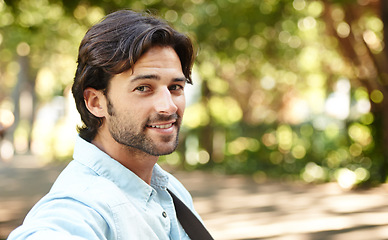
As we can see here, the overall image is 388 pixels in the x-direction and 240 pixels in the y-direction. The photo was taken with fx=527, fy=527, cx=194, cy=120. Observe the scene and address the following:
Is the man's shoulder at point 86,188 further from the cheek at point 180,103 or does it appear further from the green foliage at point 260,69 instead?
the green foliage at point 260,69

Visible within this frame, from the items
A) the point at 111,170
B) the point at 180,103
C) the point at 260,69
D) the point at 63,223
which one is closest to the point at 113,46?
the point at 180,103

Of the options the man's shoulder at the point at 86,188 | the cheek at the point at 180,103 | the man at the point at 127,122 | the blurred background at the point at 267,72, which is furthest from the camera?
the blurred background at the point at 267,72

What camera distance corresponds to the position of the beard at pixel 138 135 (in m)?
1.72

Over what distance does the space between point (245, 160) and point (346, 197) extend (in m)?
5.08

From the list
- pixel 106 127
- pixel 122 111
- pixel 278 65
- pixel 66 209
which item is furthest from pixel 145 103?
pixel 278 65

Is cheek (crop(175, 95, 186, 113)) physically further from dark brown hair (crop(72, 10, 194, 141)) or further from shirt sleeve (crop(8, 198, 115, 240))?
shirt sleeve (crop(8, 198, 115, 240))

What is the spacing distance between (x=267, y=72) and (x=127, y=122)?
19590mm

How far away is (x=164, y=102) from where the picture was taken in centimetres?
172

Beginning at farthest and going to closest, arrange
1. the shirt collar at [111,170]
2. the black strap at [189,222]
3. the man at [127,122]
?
1. the black strap at [189,222]
2. the shirt collar at [111,170]
3. the man at [127,122]

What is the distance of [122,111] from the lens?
5.68ft

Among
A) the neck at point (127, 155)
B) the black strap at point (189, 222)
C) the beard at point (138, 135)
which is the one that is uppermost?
the beard at point (138, 135)

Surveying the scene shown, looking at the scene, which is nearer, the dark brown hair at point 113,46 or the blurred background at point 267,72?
the dark brown hair at point 113,46

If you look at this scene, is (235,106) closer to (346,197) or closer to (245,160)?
(245,160)

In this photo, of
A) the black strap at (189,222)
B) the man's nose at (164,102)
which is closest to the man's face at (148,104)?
the man's nose at (164,102)
